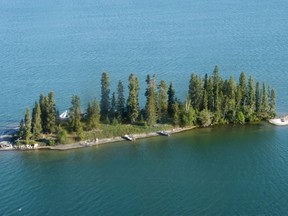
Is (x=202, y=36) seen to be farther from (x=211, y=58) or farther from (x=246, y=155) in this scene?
(x=246, y=155)

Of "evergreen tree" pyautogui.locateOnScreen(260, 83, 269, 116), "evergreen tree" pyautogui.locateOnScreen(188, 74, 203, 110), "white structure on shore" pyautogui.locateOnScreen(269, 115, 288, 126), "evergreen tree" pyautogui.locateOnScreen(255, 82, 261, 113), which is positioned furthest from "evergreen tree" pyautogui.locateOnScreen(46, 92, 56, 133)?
"white structure on shore" pyautogui.locateOnScreen(269, 115, 288, 126)

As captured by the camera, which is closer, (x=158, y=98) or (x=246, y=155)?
(x=246, y=155)

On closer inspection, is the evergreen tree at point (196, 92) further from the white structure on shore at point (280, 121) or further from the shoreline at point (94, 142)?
the white structure on shore at point (280, 121)

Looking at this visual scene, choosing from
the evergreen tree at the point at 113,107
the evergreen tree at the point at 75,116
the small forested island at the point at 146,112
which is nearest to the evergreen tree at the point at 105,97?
the small forested island at the point at 146,112

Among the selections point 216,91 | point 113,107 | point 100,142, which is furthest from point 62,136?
point 216,91

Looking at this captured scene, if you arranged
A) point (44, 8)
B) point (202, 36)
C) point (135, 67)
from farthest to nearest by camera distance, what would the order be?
point (44, 8) → point (202, 36) → point (135, 67)

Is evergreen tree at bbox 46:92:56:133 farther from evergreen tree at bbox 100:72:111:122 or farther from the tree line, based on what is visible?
evergreen tree at bbox 100:72:111:122

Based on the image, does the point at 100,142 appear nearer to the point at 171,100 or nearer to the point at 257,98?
the point at 171,100

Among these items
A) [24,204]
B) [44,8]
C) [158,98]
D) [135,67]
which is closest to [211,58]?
[135,67]
